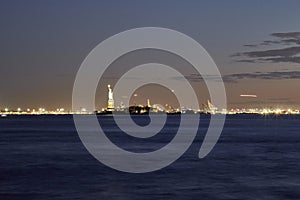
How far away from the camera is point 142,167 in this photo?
3853cm

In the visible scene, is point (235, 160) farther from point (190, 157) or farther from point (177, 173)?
point (177, 173)

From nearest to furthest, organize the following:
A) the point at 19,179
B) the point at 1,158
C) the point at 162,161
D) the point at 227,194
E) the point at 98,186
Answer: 1. the point at 227,194
2. the point at 98,186
3. the point at 19,179
4. the point at 162,161
5. the point at 1,158

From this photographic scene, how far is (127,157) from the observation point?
46750mm

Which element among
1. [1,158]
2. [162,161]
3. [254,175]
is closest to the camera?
[254,175]

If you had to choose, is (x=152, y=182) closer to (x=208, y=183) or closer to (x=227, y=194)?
(x=208, y=183)

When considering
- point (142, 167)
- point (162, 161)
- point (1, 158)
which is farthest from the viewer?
point (1, 158)

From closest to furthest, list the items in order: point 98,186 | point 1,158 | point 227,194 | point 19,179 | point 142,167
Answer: point 227,194 < point 98,186 < point 19,179 < point 142,167 < point 1,158

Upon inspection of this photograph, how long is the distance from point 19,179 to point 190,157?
63.4ft

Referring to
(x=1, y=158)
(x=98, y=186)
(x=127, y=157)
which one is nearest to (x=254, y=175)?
(x=98, y=186)

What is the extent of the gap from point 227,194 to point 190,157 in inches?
794

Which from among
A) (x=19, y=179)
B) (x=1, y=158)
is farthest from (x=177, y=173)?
(x=1, y=158)

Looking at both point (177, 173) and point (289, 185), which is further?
point (177, 173)

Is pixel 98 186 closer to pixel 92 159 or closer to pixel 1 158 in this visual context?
pixel 92 159

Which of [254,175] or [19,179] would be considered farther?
[254,175]
